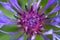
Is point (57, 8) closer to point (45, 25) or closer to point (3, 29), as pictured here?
point (45, 25)

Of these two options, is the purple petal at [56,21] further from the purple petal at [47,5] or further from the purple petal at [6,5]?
the purple petal at [6,5]

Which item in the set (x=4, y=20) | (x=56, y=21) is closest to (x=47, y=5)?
(x=56, y=21)

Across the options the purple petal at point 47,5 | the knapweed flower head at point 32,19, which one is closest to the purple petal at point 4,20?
the knapweed flower head at point 32,19

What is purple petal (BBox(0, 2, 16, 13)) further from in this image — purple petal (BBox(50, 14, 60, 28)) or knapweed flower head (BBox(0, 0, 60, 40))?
purple petal (BBox(50, 14, 60, 28))

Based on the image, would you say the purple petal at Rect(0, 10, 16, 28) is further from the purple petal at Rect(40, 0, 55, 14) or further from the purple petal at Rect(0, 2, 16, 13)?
the purple petal at Rect(40, 0, 55, 14)

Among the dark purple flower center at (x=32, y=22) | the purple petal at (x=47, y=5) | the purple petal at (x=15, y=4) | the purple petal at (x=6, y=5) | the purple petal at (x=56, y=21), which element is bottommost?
the purple petal at (x=56, y=21)

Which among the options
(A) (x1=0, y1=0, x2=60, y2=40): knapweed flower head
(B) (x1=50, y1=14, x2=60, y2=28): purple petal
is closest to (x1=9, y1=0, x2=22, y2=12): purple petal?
(A) (x1=0, y1=0, x2=60, y2=40): knapweed flower head

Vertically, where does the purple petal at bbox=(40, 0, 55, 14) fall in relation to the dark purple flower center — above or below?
above

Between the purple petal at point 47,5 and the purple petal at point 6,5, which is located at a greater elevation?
the purple petal at point 6,5

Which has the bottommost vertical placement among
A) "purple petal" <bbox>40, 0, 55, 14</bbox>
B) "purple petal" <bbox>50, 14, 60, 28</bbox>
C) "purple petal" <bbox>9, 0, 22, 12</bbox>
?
"purple petal" <bbox>50, 14, 60, 28</bbox>
